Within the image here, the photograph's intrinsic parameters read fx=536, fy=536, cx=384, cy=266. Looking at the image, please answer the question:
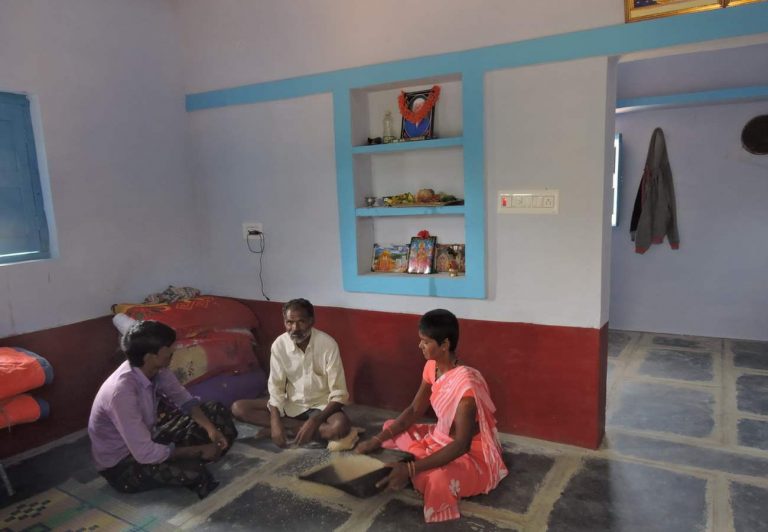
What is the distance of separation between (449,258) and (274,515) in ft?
6.27

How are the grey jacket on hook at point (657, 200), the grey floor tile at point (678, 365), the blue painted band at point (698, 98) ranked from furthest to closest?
1. the grey jacket on hook at point (657, 200)
2. the blue painted band at point (698, 98)
3. the grey floor tile at point (678, 365)

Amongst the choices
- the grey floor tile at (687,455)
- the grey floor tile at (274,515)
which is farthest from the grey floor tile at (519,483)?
the grey floor tile at (274,515)

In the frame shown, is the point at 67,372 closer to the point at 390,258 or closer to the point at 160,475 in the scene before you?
the point at 160,475

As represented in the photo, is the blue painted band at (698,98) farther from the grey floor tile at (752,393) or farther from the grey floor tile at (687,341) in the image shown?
the grey floor tile at (752,393)

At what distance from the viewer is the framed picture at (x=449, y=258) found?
3.59m

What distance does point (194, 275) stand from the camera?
438cm

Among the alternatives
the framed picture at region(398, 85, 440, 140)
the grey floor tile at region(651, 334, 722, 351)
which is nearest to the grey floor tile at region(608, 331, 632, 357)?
the grey floor tile at region(651, 334, 722, 351)

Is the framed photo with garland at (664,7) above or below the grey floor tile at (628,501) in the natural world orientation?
above

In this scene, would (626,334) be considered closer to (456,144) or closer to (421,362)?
(421,362)

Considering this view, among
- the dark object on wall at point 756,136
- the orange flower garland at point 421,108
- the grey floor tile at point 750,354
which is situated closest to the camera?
the orange flower garland at point 421,108

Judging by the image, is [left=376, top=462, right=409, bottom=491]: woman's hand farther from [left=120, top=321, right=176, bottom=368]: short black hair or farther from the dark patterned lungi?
[left=120, top=321, right=176, bottom=368]: short black hair

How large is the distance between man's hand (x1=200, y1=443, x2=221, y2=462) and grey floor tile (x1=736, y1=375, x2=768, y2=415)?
3366mm

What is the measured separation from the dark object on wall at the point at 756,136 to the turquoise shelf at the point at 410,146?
11.3 ft

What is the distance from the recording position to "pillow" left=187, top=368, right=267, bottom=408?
3.67 m
